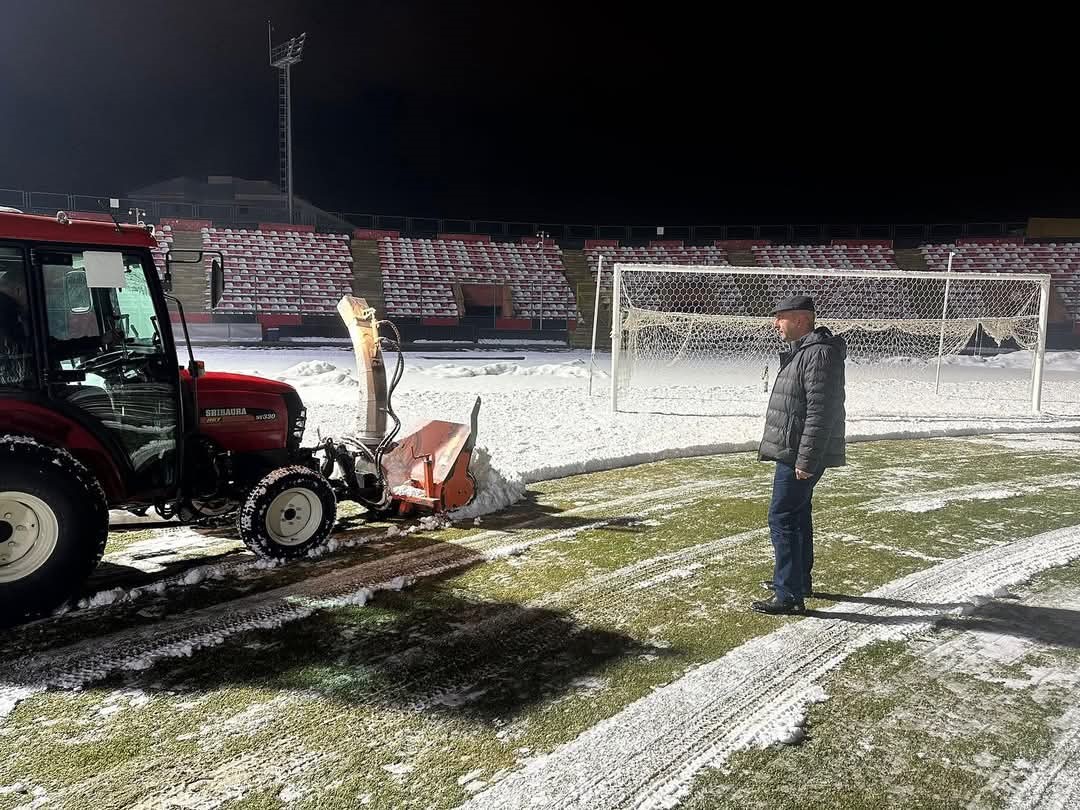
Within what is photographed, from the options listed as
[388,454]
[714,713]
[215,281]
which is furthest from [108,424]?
[714,713]

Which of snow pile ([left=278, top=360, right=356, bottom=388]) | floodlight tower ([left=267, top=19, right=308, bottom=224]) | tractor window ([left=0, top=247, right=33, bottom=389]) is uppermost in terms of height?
floodlight tower ([left=267, top=19, right=308, bottom=224])

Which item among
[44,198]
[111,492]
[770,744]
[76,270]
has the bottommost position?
[770,744]

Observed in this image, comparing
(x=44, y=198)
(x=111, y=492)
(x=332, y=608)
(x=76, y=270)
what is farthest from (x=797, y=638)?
(x=44, y=198)

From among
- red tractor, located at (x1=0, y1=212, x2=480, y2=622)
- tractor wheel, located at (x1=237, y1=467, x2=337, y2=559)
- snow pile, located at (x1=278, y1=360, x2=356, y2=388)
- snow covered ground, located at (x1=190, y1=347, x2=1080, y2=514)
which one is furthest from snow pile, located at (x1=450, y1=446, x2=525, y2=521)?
snow pile, located at (x1=278, y1=360, x2=356, y2=388)

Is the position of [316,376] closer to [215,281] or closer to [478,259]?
[215,281]

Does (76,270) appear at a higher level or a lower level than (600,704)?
higher

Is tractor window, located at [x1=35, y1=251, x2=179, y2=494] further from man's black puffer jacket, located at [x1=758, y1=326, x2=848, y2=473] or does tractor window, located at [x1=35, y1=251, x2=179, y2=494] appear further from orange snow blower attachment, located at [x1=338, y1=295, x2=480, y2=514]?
man's black puffer jacket, located at [x1=758, y1=326, x2=848, y2=473]

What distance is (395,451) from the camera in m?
5.60

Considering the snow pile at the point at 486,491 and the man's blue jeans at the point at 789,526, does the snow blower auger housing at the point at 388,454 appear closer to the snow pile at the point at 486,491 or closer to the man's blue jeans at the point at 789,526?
the snow pile at the point at 486,491

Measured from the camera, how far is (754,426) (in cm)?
996

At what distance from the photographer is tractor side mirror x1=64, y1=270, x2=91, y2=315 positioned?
12.2 ft

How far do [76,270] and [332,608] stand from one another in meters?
2.16

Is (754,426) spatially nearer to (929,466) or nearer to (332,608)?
(929,466)

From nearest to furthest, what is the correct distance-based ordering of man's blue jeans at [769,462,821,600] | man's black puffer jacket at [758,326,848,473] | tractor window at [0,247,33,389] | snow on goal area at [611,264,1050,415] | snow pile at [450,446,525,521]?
1. tractor window at [0,247,33,389]
2. man's black puffer jacket at [758,326,848,473]
3. man's blue jeans at [769,462,821,600]
4. snow pile at [450,446,525,521]
5. snow on goal area at [611,264,1050,415]
